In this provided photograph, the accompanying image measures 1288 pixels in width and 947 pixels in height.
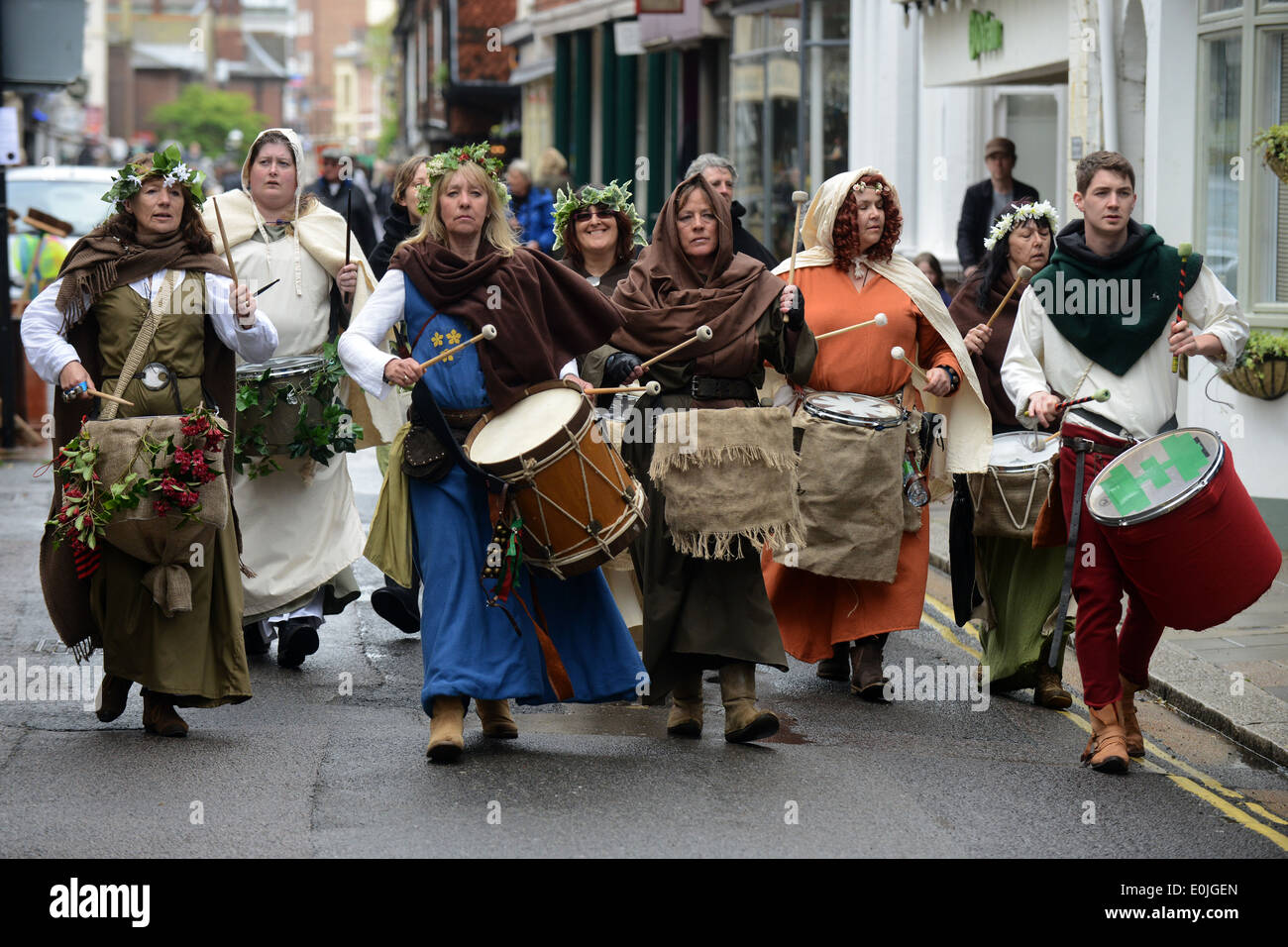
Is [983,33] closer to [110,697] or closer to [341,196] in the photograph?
[341,196]

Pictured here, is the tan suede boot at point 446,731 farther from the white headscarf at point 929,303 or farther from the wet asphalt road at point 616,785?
the white headscarf at point 929,303

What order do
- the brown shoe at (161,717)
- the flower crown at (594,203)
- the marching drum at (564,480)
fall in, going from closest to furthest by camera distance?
the marching drum at (564,480)
the brown shoe at (161,717)
the flower crown at (594,203)

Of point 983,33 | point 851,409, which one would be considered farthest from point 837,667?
point 983,33

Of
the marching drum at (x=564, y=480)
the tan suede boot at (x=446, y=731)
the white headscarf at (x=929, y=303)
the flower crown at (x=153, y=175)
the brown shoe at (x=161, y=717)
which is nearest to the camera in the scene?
the marching drum at (x=564, y=480)

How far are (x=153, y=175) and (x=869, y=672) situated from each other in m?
3.41

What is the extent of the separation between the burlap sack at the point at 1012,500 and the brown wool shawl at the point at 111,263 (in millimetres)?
3099

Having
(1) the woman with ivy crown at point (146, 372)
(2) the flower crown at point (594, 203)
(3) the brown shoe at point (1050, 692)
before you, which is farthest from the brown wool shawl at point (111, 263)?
(3) the brown shoe at point (1050, 692)

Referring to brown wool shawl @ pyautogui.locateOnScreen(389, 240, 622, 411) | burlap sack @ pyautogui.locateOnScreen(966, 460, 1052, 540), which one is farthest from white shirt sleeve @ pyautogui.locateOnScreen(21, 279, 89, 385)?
burlap sack @ pyautogui.locateOnScreen(966, 460, 1052, 540)

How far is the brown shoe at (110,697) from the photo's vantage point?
696 cm

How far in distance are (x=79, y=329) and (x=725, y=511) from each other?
2.39 m

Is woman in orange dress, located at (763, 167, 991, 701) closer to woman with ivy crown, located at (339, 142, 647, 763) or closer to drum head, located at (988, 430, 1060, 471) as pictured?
drum head, located at (988, 430, 1060, 471)

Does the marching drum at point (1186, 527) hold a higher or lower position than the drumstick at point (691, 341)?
lower

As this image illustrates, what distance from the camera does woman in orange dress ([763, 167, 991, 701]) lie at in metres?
7.68

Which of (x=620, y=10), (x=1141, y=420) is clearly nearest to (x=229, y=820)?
(x=1141, y=420)
